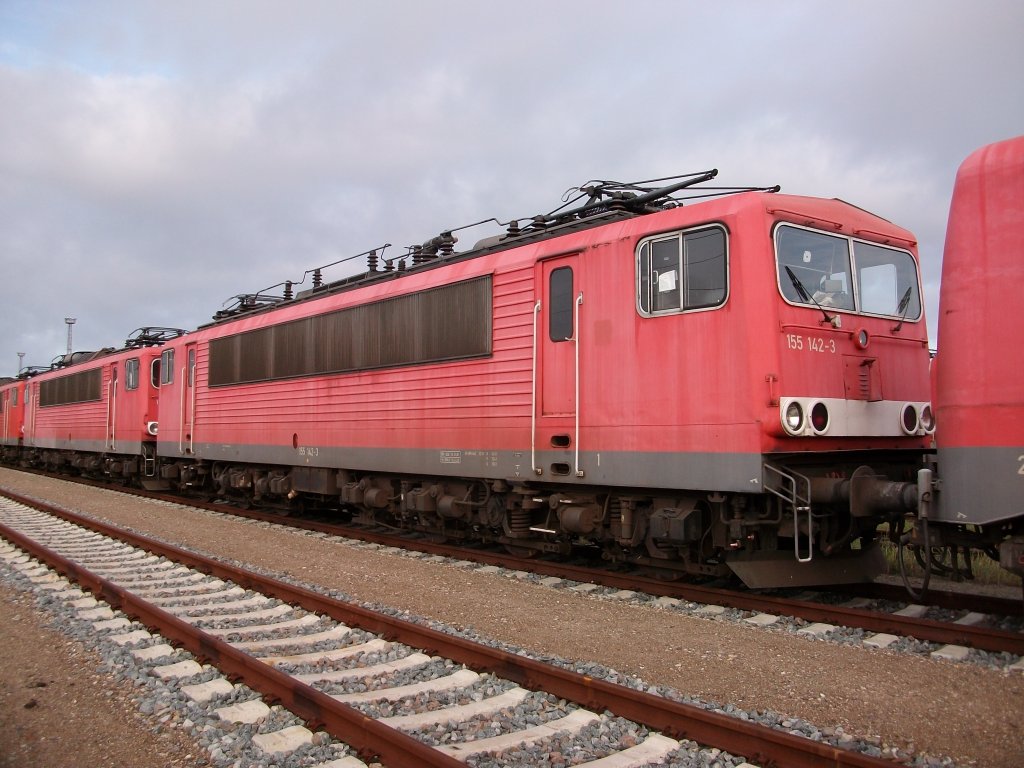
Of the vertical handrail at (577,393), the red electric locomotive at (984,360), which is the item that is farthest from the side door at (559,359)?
the red electric locomotive at (984,360)

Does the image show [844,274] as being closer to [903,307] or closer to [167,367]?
[903,307]

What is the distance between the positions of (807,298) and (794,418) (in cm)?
113

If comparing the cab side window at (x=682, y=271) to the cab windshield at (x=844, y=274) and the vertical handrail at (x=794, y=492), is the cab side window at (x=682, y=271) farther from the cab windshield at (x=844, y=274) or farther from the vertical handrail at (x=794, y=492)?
the vertical handrail at (x=794, y=492)

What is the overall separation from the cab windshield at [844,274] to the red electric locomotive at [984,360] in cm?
142

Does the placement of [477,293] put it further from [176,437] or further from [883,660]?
[176,437]

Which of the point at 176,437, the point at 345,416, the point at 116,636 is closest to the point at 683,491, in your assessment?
the point at 116,636

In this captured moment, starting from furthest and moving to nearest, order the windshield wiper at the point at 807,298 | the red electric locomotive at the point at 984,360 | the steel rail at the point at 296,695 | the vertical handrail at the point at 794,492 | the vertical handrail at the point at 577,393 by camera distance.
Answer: the vertical handrail at the point at 577,393 < the windshield wiper at the point at 807,298 < the vertical handrail at the point at 794,492 < the red electric locomotive at the point at 984,360 < the steel rail at the point at 296,695

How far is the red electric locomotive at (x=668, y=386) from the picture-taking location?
21.9 feet

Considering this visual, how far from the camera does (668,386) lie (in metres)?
7.24

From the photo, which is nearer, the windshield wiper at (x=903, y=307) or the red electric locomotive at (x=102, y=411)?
the windshield wiper at (x=903, y=307)

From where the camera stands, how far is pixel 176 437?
1720 centimetres

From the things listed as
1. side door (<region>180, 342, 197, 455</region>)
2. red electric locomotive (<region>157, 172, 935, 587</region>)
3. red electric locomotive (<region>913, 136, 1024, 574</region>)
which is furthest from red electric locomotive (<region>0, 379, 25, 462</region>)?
red electric locomotive (<region>913, 136, 1024, 574</region>)

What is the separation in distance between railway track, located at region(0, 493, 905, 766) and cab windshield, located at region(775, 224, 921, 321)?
3843 millimetres

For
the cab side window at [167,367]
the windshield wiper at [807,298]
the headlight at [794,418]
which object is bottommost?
the headlight at [794,418]
